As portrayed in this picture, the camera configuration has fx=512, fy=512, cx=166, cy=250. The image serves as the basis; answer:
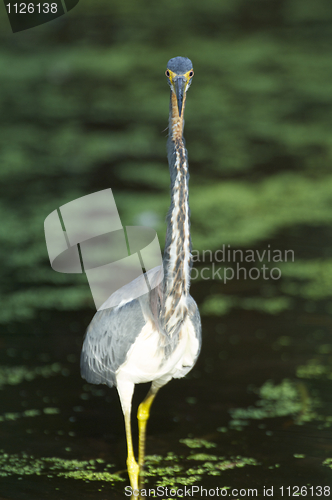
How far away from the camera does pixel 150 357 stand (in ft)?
6.28

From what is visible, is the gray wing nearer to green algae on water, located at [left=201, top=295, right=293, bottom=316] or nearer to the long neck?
the long neck

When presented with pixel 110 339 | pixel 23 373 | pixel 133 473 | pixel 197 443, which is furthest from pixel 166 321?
pixel 23 373

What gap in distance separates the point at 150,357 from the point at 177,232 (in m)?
0.49

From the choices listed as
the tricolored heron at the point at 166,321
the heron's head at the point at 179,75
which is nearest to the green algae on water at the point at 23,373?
the tricolored heron at the point at 166,321

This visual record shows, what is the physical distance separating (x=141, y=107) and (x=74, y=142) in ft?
3.54

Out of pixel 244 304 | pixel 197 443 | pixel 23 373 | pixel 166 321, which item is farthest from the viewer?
pixel 244 304

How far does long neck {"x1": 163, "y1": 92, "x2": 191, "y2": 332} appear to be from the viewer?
1.77m

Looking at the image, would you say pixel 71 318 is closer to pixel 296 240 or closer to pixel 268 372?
pixel 268 372

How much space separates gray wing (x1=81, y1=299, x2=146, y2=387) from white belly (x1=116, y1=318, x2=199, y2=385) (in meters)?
0.02

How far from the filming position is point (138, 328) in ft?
6.30

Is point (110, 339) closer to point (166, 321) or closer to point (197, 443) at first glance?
point (166, 321)

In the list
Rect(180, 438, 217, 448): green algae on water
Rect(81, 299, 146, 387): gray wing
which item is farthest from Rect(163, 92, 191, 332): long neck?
Rect(180, 438, 217, 448): green algae on water

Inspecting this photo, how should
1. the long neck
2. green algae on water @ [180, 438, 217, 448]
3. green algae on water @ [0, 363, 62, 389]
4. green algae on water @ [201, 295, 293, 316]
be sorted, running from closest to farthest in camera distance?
the long neck, green algae on water @ [180, 438, 217, 448], green algae on water @ [0, 363, 62, 389], green algae on water @ [201, 295, 293, 316]

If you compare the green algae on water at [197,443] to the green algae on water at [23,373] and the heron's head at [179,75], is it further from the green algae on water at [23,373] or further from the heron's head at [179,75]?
the heron's head at [179,75]
